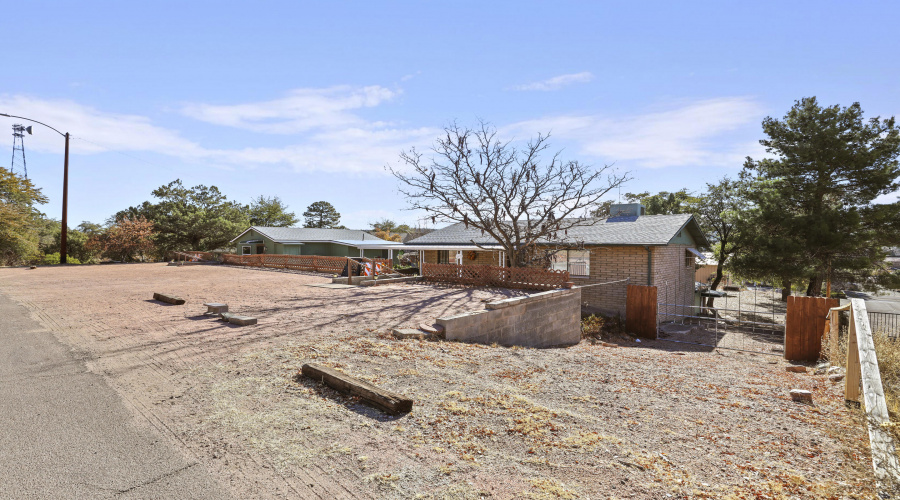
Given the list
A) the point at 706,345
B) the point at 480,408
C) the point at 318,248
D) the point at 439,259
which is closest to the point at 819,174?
the point at 706,345

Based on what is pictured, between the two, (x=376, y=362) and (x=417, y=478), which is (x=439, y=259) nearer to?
(x=376, y=362)

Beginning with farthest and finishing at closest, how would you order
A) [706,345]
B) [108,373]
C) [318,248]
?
1. [318,248]
2. [706,345]
3. [108,373]

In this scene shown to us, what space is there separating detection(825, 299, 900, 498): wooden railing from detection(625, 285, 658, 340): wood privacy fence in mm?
8581

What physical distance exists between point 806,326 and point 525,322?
6.72 m

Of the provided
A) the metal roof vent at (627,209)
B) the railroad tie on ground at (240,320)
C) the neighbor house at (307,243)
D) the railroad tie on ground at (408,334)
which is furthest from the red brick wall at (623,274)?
the neighbor house at (307,243)

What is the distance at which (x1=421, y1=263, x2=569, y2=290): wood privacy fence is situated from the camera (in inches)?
582

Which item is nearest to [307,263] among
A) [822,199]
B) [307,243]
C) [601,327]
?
[307,243]

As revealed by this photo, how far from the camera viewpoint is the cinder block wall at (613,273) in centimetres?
1916

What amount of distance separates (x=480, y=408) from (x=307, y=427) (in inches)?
69.6

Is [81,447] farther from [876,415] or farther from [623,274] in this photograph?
[623,274]

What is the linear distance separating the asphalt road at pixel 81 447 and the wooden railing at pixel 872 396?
463 cm

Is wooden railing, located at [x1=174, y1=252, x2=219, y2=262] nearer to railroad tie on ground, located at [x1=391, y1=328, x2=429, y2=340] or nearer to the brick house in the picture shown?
the brick house

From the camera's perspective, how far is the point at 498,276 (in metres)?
16.5

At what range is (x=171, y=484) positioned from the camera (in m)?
3.03
